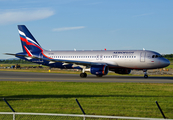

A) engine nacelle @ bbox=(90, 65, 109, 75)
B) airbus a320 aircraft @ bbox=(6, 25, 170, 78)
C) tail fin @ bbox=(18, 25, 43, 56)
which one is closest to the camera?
engine nacelle @ bbox=(90, 65, 109, 75)

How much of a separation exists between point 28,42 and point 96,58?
15.7m

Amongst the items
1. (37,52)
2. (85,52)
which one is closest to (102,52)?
(85,52)

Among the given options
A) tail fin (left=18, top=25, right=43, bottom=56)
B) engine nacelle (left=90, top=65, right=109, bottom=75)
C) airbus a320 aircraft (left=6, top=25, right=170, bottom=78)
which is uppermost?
tail fin (left=18, top=25, right=43, bottom=56)

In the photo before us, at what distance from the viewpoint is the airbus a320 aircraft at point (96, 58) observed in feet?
131

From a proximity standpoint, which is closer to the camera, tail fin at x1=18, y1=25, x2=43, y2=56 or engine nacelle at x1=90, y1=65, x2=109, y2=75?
engine nacelle at x1=90, y1=65, x2=109, y2=75

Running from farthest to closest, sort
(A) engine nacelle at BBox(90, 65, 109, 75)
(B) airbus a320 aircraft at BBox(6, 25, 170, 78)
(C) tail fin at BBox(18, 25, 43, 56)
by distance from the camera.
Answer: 1. (C) tail fin at BBox(18, 25, 43, 56)
2. (B) airbus a320 aircraft at BBox(6, 25, 170, 78)
3. (A) engine nacelle at BBox(90, 65, 109, 75)

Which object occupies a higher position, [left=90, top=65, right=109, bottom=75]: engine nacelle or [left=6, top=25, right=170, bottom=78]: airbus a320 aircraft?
[left=6, top=25, right=170, bottom=78]: airbus a320 aircraft

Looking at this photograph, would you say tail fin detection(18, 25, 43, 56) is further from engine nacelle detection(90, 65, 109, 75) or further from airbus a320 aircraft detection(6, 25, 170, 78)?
engine nacelle detection(90, 65, 109, 75)

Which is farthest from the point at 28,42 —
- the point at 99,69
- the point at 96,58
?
the point at 99,69

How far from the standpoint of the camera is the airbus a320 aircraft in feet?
131

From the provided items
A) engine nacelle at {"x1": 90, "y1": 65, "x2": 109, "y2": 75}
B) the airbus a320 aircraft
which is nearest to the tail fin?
the airbus a320 aircraft

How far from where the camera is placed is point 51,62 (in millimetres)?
47594

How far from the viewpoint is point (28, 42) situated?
166ft

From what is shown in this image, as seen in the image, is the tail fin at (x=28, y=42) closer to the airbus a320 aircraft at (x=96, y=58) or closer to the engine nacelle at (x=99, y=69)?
the airbus a320 aircraft at (x=96, y=58)
